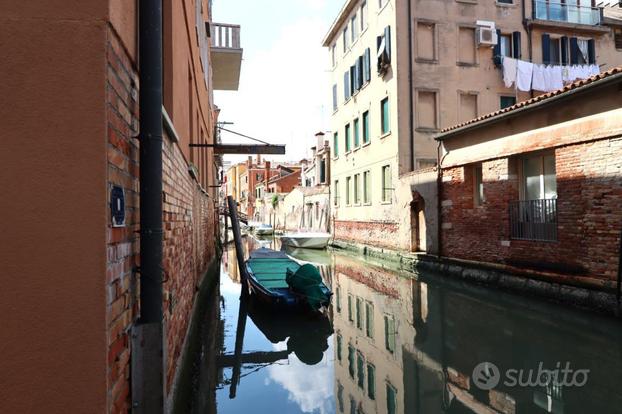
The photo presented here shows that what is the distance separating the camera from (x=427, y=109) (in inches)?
705

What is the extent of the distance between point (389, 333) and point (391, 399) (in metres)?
2.51

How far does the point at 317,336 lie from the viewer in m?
A: 7.23

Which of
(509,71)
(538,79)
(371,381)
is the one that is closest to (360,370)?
(371,381)

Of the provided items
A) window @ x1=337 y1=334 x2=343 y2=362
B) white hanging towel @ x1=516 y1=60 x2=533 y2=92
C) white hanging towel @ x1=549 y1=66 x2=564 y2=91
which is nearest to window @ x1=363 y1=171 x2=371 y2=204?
white hanging towel @ x1=516 y1=60 x2=533 y2=92

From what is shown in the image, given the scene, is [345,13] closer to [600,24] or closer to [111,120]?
[600,24]

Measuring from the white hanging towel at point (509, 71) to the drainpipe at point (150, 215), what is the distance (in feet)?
60.9

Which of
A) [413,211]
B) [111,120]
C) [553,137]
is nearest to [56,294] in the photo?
[111,120]

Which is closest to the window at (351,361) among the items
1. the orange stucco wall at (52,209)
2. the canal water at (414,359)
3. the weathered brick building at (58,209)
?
the canal water at (414,359)

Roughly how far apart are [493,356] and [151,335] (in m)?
4.79

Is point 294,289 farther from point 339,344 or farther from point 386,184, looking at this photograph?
point 386,184

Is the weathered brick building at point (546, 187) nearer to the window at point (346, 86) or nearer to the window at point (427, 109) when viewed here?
the window at point (427, 109)

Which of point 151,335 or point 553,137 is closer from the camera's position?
point 151,335

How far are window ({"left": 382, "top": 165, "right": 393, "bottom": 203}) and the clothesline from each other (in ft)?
20.1

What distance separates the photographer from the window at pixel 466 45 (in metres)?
18.2
